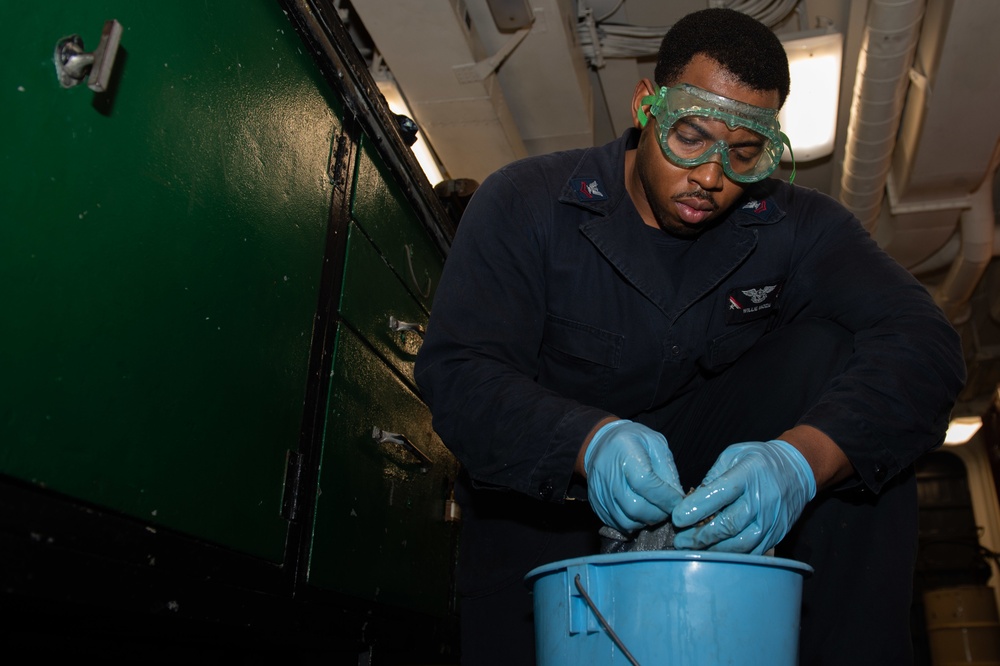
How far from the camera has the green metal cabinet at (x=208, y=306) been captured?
98 cm

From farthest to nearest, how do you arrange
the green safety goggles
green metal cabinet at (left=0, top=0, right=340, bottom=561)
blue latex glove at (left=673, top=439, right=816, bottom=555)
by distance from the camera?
the green safety goggles
blue latex glove at (left=673, top=439, right=816, bottom=555)
green metal cabinet at (left=0, top=0, right=340, bottom=561)

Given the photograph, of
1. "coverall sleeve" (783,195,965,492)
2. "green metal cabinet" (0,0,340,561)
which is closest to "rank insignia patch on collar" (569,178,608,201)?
"coverall sleeve" (783,195,965,492)

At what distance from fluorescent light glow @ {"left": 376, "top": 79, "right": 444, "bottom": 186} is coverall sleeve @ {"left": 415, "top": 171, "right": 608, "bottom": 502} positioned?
5.42ft

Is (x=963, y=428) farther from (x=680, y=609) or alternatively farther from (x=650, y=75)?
(x=680, y=609)

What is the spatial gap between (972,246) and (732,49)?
3612 millimetres

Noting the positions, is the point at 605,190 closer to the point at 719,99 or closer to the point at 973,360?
the point at 719,99

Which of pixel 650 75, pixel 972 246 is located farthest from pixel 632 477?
pixel 972 246

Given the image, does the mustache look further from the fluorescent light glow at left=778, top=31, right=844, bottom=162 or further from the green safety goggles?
the fluorescent light glow at left=778, top=31, right=844, bottom=162

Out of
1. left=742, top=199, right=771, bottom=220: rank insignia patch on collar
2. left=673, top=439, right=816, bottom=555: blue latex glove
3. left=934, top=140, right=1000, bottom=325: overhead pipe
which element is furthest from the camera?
left=934, top=140, right=1000, bottom=325: overhead pipe

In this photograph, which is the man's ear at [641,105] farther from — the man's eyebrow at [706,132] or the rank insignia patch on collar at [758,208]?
the rank insignia patch on collar at [758,208]

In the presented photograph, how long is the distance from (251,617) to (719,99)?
52.5 inches

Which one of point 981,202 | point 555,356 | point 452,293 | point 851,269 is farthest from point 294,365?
point 981,202

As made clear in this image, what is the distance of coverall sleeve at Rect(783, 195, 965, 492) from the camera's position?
1.26 meters

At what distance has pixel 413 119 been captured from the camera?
3.26m
